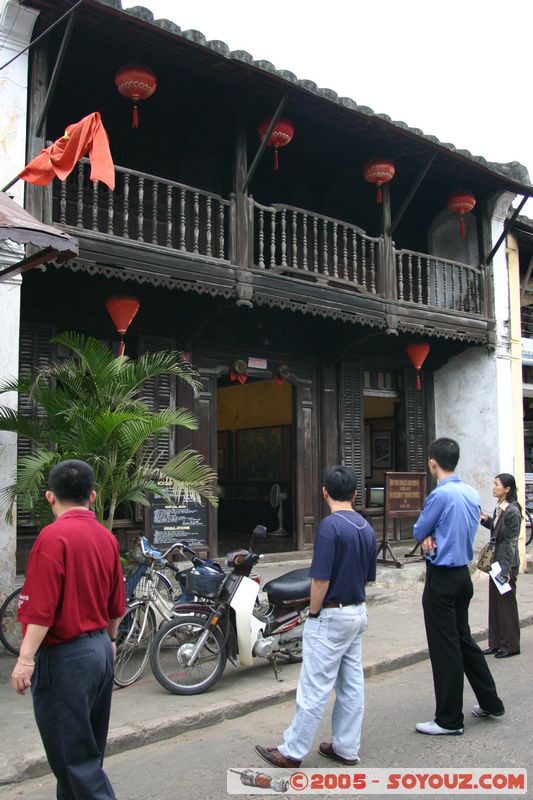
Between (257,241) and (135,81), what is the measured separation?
3617mm

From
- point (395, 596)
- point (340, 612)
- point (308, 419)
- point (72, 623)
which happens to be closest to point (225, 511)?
point (308, 419)

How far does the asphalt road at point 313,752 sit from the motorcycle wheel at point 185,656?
47 centimetres

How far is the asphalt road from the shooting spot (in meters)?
4.38

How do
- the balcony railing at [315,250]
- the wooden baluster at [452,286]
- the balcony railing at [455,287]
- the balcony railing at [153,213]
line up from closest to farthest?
the balcony railing at [153,213], the balcony railing at [315,250], the wooden baluster at [452,286], the balcony railing at [455,287]

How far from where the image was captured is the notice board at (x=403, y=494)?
11.0 m

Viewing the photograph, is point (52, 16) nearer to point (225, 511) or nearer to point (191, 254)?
point (191, 254)

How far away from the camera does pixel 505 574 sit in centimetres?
714

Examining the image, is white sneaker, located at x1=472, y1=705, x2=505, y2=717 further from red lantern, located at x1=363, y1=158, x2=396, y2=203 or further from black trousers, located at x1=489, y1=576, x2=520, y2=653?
red lantern, located at x1=363, y1=158, x2=396, y2=203

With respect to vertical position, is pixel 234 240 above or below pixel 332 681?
above

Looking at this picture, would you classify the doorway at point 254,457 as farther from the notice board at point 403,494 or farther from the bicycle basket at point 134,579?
the bicycle basket at point 134,579

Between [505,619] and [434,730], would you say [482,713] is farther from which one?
[505,619]

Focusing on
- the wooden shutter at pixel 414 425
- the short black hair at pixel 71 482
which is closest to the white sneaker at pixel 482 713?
the short black hair at pixel 71 482

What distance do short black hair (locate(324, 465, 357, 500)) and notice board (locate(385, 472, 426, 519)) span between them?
6.43 metres

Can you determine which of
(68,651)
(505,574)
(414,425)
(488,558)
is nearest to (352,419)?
(414,425)
